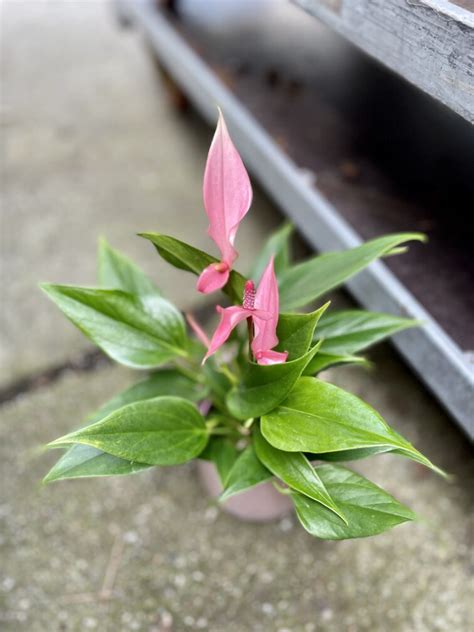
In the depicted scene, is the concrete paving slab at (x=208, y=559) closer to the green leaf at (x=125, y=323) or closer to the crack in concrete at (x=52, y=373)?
the crack in concrete at (x=52, y=373)

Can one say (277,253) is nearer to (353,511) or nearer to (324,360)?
(324,360)

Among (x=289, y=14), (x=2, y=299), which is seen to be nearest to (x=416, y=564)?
(x=2, y=299)

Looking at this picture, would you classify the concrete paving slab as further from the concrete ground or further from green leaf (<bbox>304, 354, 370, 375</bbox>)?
green leaf (<bbox>304, 354, 370, 375</bbox>)

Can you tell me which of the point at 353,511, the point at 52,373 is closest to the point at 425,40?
the point at 353,511

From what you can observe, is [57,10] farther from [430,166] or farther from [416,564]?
[416,564]

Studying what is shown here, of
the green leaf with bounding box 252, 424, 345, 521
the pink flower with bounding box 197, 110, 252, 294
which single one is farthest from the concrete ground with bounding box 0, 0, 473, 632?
the pink flower with bounding box 197, 110, 252, 294

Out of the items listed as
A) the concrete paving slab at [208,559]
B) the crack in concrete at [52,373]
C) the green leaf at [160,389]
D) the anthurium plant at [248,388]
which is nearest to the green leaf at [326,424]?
the anthurium plant at [248,388]
